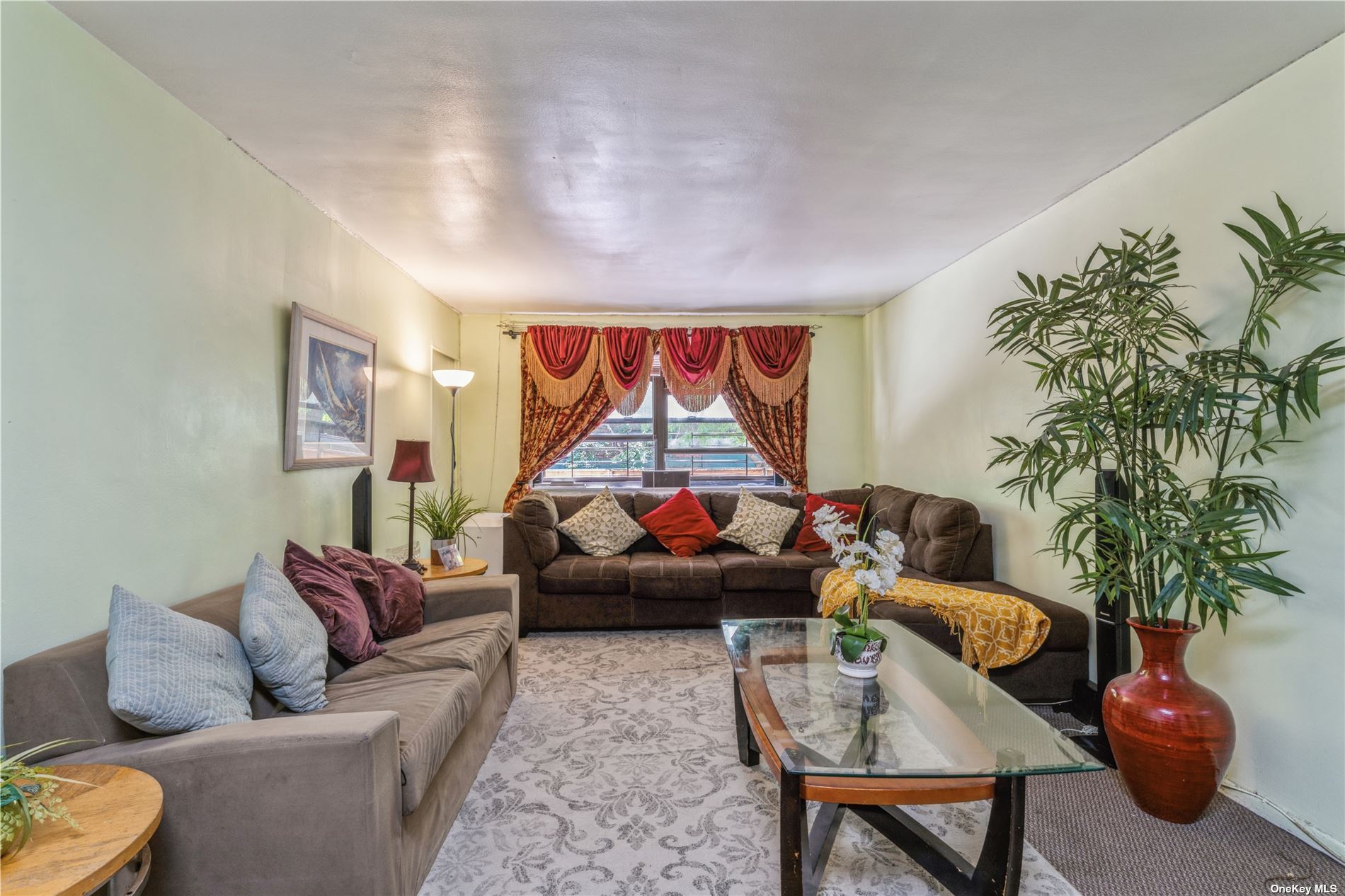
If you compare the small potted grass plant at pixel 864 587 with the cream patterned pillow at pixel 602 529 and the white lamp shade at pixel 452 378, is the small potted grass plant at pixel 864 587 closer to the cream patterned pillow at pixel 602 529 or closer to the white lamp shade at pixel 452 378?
the cream patterned pillow at pixel 602 529

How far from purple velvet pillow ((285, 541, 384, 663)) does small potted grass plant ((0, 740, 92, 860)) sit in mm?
1105

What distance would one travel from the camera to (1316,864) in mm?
1918

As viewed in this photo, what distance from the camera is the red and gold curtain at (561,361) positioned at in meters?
5.68

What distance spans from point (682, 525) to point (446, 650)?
8.42ft

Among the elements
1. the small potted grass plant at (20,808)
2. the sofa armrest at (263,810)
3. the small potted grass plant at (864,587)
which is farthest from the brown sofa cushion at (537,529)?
the small potted grass plant at (20,808)

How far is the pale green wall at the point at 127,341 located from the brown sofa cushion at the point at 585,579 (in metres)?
1.71

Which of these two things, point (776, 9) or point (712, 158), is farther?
point (712, 158)

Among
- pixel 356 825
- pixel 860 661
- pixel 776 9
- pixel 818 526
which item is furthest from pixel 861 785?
pixel 776 9

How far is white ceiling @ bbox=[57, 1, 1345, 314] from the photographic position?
1.77m

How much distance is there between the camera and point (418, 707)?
2.04 m

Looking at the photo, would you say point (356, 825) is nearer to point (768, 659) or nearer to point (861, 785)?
point (861, 785)

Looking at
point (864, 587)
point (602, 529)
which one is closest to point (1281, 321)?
point (864, 587)

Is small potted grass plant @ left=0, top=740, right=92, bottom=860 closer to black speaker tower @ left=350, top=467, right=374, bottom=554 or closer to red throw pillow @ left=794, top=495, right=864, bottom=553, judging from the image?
black speaker tower @ left=350, top=467, right=374, bottom=554

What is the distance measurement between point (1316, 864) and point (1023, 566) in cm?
171
